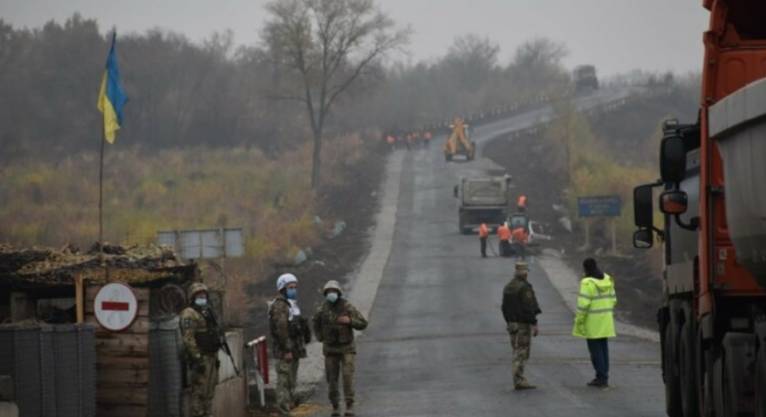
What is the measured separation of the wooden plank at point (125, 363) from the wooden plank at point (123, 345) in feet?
0.19

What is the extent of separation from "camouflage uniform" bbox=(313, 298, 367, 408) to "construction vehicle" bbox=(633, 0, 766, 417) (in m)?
5.11

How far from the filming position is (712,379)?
48.0ft

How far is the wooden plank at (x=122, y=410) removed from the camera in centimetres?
1856

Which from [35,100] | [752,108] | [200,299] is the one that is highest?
[35,100]

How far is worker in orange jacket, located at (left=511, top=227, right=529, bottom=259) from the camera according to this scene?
5806cm

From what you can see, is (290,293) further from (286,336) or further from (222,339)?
(222,339)

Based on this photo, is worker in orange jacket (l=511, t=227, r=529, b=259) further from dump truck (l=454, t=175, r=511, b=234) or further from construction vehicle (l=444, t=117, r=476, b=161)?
construction vehicle (l=444, t=117, r=476, b=161)

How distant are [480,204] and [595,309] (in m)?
43.9

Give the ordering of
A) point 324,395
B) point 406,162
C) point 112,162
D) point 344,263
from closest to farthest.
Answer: point 324,395, point 344,263, point 112,162, point 406,162

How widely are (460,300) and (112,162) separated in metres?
46.7

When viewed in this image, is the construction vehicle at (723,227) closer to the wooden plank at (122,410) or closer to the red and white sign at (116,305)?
the red and white sign at (116,305)

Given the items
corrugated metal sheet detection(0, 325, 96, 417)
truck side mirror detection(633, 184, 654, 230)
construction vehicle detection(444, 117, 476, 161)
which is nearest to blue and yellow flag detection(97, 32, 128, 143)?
corrugated metal sheet detection(0, 325, 96, 417)

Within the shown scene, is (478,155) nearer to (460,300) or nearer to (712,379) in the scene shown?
(460,300)

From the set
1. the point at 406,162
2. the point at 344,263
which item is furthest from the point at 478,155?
the point at 344,263
